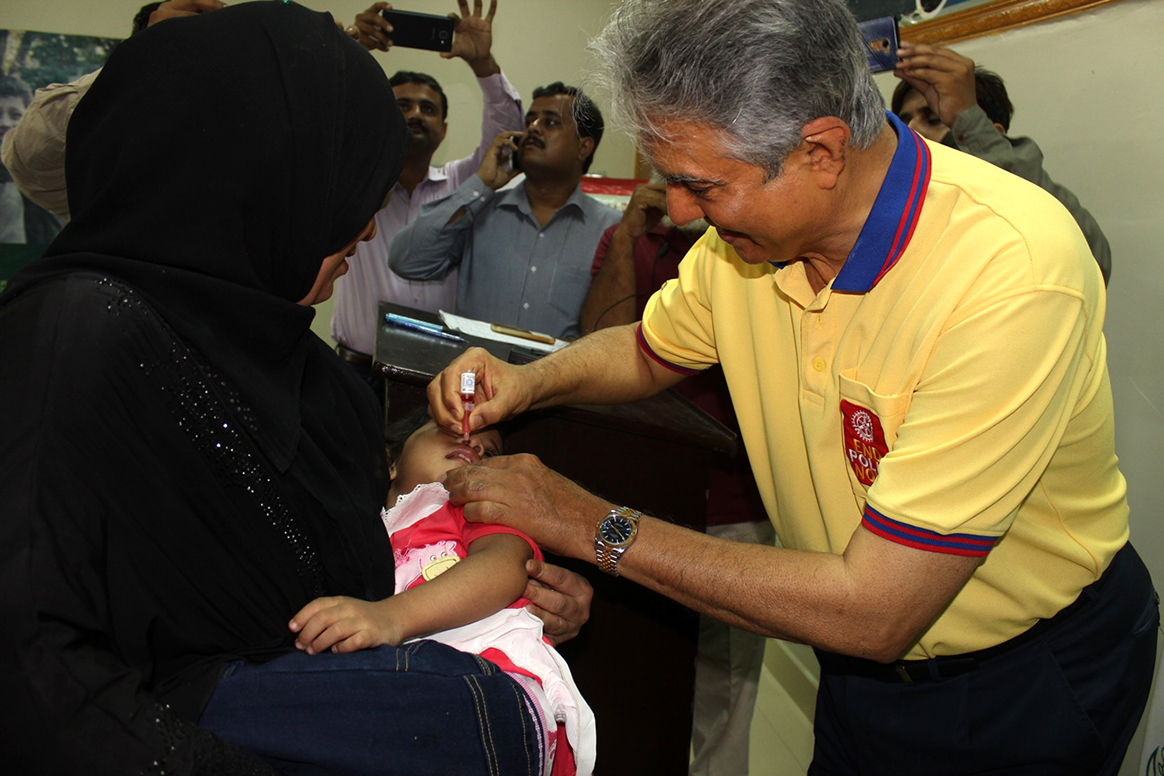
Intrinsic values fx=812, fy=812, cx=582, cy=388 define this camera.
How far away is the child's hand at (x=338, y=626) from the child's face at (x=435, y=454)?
0.59 meters

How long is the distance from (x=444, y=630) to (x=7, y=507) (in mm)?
716

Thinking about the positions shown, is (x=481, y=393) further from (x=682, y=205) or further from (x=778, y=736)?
(x=778, y=736)

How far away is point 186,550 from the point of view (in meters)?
0.96

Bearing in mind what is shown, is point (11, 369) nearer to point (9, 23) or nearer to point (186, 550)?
point (186, 550)

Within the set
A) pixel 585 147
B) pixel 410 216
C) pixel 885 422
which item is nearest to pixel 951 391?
pixel 885 422

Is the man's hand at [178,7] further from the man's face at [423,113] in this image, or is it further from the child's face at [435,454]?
the child's face at [435,454]

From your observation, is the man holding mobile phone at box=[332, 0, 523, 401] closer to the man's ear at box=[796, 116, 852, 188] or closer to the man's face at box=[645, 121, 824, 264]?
the man's face at box=[645, 121, 824, 264]

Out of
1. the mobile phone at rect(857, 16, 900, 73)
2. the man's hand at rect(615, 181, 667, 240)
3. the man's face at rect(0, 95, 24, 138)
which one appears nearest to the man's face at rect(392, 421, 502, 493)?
the man's hand at rect(615, 181, 667, 240)

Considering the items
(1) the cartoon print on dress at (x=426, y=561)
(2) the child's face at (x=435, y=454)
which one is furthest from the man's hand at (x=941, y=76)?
(1) the cartoon print on dress at (x=426, y=561)

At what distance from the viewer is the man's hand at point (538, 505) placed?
1.44 meters

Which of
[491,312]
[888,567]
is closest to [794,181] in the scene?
[888,567]

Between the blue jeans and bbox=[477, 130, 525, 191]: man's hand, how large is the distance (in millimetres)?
2625

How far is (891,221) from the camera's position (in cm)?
130

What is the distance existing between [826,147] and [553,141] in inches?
94.8
